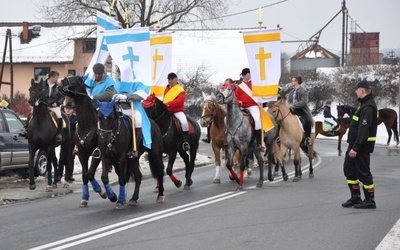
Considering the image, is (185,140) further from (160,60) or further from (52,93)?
(52,93)

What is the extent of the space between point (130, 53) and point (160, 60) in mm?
3849

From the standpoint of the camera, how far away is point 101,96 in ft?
39.5

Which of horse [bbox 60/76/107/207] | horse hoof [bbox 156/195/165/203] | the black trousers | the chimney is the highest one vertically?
the chimney

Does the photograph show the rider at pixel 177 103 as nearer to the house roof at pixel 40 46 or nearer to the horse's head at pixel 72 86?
the horse's head at pixel 72 86

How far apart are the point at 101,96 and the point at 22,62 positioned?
2156 inches

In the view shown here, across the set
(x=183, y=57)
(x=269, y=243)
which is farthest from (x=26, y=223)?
(x=183, y=57)

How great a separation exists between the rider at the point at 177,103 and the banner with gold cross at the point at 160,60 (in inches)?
29.7

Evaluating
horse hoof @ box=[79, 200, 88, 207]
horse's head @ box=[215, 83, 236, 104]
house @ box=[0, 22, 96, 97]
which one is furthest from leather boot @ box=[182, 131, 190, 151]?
house @ box=[0, 22, 96, 97]

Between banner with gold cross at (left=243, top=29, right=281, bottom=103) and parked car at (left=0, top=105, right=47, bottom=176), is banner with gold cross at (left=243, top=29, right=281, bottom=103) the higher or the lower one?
the higher one

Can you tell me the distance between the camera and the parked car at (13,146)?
16641 millimetres

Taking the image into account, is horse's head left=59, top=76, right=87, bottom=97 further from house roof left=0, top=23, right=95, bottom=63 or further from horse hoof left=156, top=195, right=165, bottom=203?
house roof left=0, top=23, right=95, bottom=63

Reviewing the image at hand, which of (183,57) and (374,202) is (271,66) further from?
(183,57)

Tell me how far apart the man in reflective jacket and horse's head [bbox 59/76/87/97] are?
4418 mm

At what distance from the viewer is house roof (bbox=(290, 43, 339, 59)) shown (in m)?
71.1
